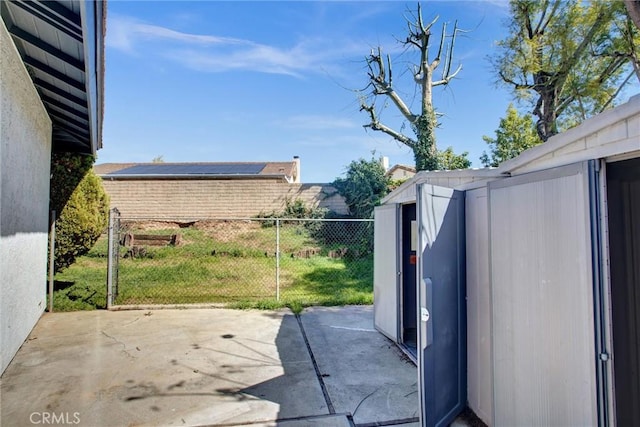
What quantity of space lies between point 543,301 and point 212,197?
1132 cm

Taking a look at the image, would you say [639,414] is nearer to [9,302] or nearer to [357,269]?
[9,302]

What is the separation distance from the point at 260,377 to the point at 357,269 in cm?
536

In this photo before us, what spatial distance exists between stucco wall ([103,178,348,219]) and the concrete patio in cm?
689

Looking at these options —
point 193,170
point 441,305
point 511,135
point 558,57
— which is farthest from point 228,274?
point 511,135

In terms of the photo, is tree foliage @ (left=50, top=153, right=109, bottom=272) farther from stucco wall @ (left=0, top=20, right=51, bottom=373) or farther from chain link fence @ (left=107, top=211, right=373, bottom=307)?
stucco wall @ (left=0, top=20, right=51, bottom=373)

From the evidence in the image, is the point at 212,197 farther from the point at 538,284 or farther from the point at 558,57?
the point at 558,57

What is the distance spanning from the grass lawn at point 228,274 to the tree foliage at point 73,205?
1.01 m

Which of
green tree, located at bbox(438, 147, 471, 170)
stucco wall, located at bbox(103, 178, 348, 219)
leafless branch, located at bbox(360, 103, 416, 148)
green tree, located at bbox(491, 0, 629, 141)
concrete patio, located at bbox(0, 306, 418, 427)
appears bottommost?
concrete patio, located at bbox(0, 306, 418, 427)

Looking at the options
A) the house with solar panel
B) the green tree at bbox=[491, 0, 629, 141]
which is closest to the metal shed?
the house with solar panel

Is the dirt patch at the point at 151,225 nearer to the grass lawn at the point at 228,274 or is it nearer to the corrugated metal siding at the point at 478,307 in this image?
the grass lawn at the point at 228,274

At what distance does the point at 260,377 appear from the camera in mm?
3305

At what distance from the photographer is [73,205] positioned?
564 centimetres

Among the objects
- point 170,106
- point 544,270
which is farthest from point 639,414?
point 170,106

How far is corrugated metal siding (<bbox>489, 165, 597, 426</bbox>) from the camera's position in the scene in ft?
5.76
